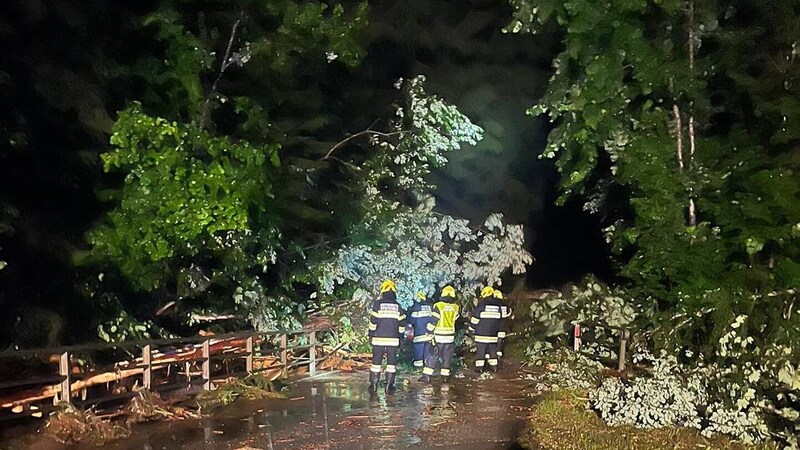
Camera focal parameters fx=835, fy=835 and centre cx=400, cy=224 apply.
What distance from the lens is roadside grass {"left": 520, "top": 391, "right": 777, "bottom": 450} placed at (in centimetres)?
829

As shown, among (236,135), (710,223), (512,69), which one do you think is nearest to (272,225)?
(236,135)

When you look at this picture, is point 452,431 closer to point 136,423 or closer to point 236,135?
point 136,423

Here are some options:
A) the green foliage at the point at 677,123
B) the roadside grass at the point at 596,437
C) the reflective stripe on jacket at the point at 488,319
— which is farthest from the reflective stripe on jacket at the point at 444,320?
the roadside grass at the point at 596,437

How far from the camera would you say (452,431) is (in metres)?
9.40

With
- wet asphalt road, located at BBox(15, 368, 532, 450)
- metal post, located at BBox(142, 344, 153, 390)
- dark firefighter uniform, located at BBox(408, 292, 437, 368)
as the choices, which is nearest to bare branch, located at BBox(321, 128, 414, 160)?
dark firefighter uniform, located at BBox(408, 292, 437, 368)

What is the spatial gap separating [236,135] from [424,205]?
4791mm

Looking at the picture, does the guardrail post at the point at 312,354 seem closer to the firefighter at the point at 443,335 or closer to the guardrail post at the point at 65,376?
the firefighter at the point at 443,335

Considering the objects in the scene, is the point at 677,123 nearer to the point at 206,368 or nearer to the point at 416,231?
the point at 416,231

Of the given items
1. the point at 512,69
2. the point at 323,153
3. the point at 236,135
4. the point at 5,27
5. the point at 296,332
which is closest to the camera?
the point at 5,27

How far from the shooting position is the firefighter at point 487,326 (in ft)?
45.3

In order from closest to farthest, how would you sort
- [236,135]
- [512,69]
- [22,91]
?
[22,91]
[236,135]
[512,69]

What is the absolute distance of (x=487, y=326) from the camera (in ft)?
45.4

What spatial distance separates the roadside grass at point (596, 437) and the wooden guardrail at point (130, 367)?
14.9 feet

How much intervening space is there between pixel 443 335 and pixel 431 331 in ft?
1.36
